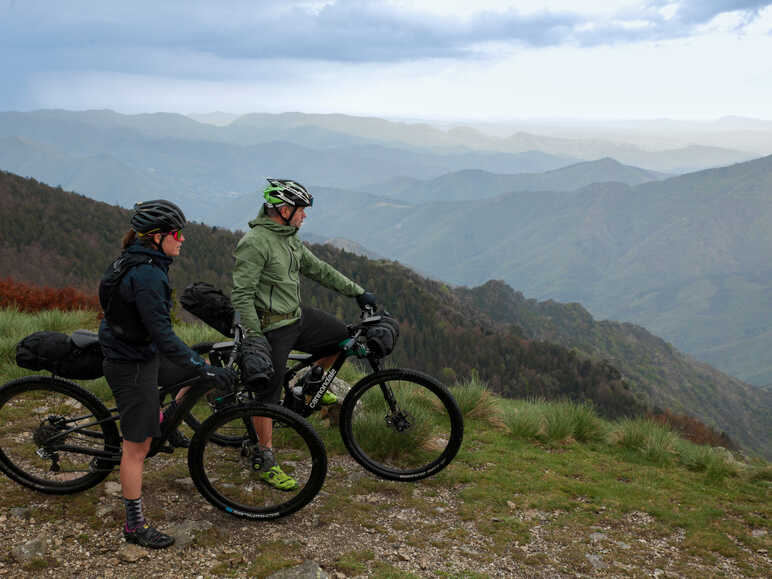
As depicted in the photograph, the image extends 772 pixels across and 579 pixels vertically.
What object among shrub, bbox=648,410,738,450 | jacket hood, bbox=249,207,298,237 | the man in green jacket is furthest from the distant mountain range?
jacket hood, bbox=249,207,298,237

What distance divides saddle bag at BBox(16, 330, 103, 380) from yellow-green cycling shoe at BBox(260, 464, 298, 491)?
5.14 ft

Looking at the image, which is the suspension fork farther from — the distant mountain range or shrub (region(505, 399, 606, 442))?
the distant mountain range

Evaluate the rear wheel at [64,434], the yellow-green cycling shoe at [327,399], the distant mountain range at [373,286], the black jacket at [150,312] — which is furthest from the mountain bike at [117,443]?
the distant mountain range at [373,286]

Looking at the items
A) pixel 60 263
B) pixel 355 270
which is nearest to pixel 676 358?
pixel 355 270

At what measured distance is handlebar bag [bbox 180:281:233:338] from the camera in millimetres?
4680

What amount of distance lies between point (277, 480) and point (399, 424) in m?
1.37

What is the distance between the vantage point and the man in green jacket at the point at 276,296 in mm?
4605

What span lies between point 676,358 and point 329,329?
194 m

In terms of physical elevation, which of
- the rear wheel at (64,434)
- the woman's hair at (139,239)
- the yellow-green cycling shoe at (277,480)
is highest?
the woman's hair at (139,239)

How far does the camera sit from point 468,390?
8.13 m

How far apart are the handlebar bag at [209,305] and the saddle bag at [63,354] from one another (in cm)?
75

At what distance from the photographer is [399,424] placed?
18.3 ft

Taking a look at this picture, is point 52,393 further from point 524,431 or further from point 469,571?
point 524,431

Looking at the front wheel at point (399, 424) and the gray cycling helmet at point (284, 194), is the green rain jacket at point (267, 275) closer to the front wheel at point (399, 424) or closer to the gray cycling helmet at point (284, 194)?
the gray cycling helmet at point (284, 194)
